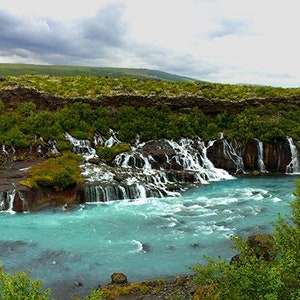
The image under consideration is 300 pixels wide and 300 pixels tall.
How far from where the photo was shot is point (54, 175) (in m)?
45.7

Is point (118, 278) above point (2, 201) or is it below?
below

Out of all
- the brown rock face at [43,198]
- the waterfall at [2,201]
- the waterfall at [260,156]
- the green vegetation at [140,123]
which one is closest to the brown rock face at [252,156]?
the waterfall at [260,156]

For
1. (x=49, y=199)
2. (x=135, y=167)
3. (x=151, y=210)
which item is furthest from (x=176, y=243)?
(x=135, y=167)

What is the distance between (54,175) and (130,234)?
568 inches

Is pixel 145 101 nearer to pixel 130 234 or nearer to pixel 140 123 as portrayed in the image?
pixel 140 123

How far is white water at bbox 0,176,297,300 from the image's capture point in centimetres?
2803

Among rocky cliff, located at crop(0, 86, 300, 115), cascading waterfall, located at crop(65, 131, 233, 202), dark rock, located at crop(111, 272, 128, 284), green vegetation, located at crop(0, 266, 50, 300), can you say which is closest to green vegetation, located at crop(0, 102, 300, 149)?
rocky cliff, located at crop(0, 86, 300, 115)

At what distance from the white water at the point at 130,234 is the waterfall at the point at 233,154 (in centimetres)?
1308

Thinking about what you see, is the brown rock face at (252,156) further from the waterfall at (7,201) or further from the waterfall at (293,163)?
the waterfall at (7,201)

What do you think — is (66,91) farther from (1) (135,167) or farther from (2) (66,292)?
(2) (66,292)

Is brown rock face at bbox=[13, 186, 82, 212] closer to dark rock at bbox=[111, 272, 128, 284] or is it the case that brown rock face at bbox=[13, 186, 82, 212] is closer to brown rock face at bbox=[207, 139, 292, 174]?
dark rock at bbox=[111, 272, 128, 284]

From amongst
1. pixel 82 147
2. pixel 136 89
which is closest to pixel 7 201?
pixel 82 147

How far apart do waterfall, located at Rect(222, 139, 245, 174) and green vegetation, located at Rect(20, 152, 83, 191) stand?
25.2m

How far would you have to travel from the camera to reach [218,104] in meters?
71.9
